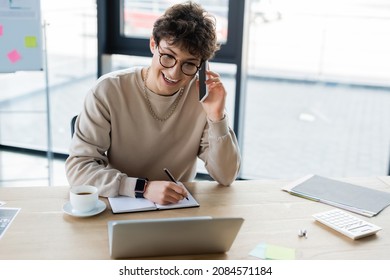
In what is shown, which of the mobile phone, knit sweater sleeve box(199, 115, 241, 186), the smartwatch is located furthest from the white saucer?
the mobile phone

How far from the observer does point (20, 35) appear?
2.89m

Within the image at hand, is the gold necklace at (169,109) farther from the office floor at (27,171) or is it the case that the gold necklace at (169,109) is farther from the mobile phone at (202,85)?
the office floor at (27,171)

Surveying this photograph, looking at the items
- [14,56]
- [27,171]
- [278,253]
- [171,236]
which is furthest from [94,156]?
[27,171]

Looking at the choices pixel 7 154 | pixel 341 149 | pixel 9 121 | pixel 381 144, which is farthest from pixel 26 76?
pixel 381 144

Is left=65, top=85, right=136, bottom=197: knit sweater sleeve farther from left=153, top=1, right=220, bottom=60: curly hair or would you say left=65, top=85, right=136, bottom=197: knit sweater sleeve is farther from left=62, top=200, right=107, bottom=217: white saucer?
left=153, top=1, right=220, bottom=60: curly hair

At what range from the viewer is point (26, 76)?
4.62 metres

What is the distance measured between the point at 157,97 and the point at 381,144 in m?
2.98

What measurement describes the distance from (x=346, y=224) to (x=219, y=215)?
369mm

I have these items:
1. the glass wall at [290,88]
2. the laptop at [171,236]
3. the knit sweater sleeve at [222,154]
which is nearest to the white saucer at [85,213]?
the laptop at [171,236]

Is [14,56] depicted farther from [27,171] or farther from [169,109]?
[169,109]

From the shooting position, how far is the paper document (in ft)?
5.02

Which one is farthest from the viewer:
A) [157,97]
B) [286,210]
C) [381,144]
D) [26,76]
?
[26,76]

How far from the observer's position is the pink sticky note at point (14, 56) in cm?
290
